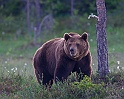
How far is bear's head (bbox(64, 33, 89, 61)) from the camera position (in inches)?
346

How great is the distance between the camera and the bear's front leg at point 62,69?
29.5 ft

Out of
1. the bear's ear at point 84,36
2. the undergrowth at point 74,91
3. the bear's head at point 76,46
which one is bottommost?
the undergrowth at point 74,91

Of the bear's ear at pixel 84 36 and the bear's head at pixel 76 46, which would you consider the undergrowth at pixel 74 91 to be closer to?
the bear's head at pixel 76 46

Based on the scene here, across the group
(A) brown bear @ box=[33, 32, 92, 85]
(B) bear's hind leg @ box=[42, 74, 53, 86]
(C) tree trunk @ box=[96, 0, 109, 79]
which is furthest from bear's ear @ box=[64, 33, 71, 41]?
(B) bear's hind leg @ box=[42, 74, 53, 86]

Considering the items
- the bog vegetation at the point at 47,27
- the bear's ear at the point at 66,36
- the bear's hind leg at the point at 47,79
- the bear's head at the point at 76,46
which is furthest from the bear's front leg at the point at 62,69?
the bog vegetation at the point at 47,27

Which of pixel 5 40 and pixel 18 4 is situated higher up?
pixel 18 4

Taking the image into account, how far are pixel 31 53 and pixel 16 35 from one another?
530 cm

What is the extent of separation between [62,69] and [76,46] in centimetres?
51

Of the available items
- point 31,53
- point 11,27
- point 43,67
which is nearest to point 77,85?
point 43,67

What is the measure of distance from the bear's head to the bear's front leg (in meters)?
0.18

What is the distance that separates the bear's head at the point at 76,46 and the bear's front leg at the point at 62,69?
7.0 inches

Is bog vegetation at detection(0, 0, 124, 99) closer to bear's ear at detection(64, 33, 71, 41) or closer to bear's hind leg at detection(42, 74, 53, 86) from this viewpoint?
bear's hind leg at detection(42, 74, 53, 86)

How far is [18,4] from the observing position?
28.6 meters

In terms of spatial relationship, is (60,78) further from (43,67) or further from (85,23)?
(85,23)
